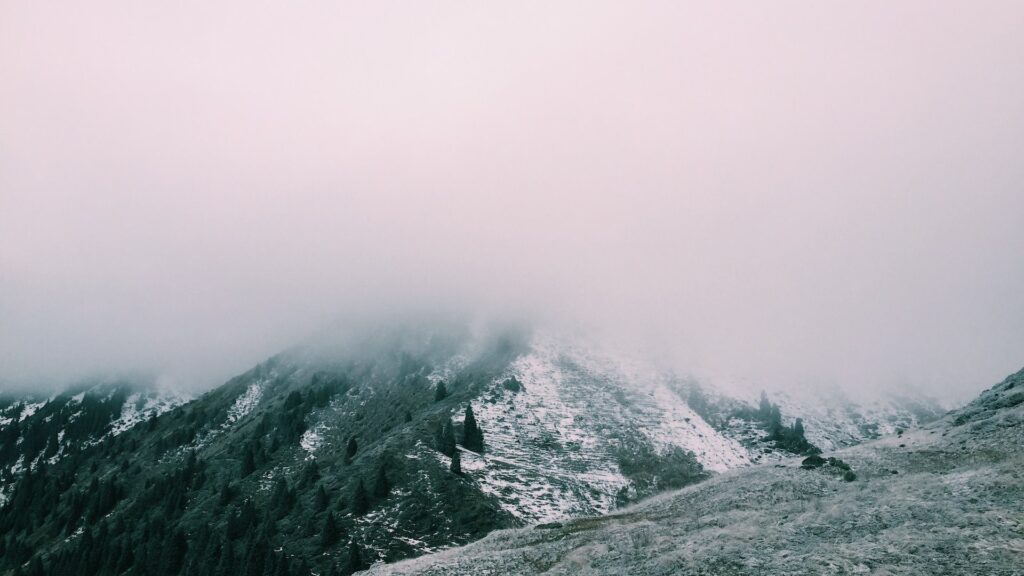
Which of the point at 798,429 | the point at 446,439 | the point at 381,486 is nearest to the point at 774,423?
the point at 798,429

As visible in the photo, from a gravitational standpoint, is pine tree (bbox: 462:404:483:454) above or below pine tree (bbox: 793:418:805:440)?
above

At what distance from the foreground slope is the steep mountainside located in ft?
90.0

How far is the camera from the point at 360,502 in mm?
73438

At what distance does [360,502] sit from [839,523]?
63.5 meters

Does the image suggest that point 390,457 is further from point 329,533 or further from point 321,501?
point 329,533

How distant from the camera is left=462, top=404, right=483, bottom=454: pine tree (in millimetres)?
88450

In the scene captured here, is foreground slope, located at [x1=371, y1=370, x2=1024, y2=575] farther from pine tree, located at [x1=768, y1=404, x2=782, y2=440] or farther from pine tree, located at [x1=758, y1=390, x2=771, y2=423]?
pine tree, located at [x1=758, y1=390, x2=771, y2=423]

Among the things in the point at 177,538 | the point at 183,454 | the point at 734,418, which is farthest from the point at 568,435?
the point at 183,454

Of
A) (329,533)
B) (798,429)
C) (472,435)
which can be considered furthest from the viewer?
(798,429)

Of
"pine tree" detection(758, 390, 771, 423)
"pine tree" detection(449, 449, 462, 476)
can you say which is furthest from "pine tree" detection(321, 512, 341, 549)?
"pine tree" detection(758, 390, 771, 423)

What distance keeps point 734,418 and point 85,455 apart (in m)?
192

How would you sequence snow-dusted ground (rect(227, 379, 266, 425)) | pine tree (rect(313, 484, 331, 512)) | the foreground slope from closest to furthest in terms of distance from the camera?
the foreground slope < pine tree (rect(313, 484, 331, 512)) < snow-dusted ground (rect(227, 379, 266, 425))

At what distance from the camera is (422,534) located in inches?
2638

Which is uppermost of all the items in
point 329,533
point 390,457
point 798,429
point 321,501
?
point 798,429
